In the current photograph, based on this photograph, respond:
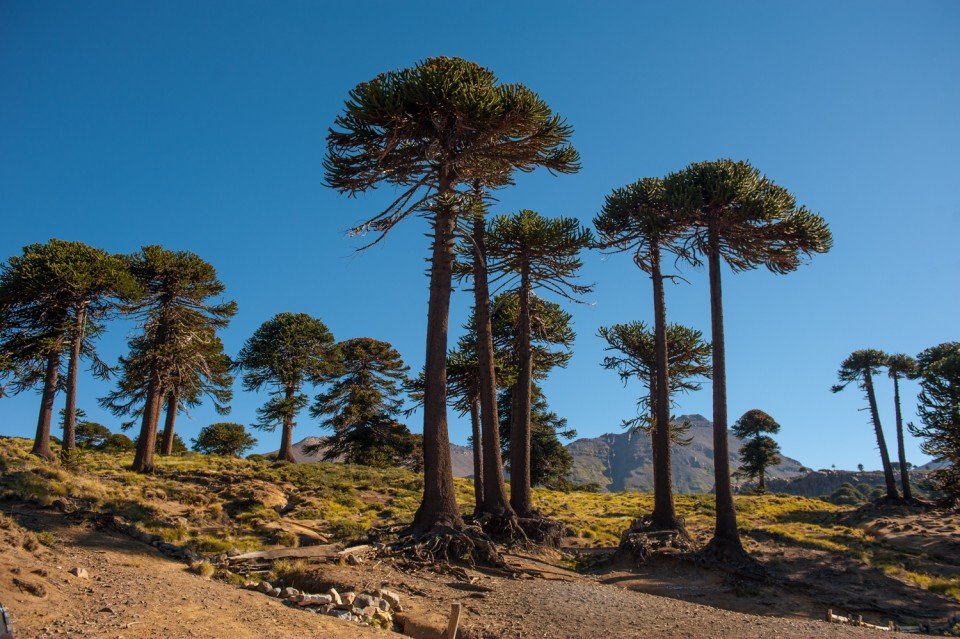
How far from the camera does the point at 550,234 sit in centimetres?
1606

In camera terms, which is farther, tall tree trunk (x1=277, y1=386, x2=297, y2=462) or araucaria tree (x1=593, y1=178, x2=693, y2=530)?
tall tree trunk (x1=277, y1=386, x2=297, y2=462)

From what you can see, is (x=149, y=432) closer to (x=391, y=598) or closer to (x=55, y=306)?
(x=55, y=306)

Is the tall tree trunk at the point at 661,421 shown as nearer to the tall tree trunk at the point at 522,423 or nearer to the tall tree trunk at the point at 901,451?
the tall tree trunk at the point at 522,423

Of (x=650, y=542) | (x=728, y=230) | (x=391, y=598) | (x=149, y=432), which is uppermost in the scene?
(x=728, y=230)

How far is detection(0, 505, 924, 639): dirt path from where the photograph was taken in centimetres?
590

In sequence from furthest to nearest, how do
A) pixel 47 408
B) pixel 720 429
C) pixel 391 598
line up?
1. pixel 47 408
2. pixel 720 429
3. pixel 391 598

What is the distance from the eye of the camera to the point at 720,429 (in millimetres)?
15477

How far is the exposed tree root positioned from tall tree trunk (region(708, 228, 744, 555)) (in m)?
0.90

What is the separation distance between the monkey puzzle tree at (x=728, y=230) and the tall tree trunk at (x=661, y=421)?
1.42 m

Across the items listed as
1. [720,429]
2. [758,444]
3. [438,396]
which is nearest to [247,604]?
[438,396]

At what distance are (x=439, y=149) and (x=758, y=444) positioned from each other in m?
38.5

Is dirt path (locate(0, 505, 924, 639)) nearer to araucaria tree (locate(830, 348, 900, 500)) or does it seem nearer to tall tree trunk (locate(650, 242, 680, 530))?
tall tree trunk (locate(650, 242, 680, 530))

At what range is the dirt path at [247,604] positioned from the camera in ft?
19.4

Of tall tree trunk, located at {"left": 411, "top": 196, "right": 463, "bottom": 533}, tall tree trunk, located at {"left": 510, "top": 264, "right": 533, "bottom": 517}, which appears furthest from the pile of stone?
tall tree trunk, located at {"left": 510, "top": 264, "right": 533, "bottom": 517}
